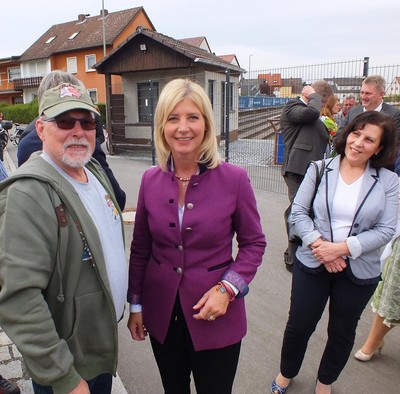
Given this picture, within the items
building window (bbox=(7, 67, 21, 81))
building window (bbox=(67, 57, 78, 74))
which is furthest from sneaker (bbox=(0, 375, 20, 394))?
building window (bbox=(7, 67, 21, 81))

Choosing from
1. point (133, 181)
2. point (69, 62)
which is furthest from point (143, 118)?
point (69, 62)

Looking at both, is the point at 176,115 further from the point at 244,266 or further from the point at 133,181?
the point at 133,181

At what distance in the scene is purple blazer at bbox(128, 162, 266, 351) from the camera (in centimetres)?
169

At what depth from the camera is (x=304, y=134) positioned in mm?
4117

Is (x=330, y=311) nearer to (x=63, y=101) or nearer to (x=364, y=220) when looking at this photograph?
(x=364, y=220)

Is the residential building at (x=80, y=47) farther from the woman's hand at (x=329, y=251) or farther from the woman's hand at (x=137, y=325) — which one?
the woman's hand at (x=137, y=325)

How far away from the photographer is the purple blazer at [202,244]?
5.56 feet

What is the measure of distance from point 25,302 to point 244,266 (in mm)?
944

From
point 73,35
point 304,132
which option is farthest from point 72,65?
point 304,132

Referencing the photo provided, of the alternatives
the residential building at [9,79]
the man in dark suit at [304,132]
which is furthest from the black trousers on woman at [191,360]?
the residential building at [9,79]

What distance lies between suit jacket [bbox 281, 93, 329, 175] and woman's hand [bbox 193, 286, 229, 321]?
2.77 m

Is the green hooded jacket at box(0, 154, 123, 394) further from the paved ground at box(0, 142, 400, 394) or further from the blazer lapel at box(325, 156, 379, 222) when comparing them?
the blazer lapel at box(325, 156, 379, 222)

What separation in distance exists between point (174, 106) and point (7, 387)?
210cm

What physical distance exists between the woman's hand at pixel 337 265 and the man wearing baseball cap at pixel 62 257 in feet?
3.99
